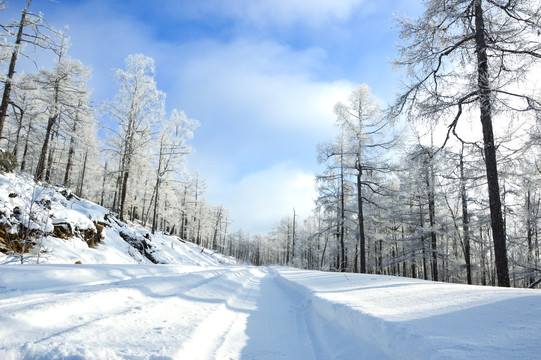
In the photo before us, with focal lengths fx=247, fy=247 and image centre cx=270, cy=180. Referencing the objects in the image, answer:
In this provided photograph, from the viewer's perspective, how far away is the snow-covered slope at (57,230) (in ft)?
23.8

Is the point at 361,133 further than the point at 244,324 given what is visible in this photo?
Yes

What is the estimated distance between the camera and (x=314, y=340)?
303 cm

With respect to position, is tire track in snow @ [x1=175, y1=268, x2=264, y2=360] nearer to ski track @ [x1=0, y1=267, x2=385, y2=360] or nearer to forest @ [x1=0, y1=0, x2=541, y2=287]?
ski track @ [x1=0, y1=267, x2=385, y2=360]

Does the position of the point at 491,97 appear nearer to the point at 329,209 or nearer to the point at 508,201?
the point at 508,201

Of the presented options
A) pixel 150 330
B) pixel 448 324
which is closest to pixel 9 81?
pixel 150 330

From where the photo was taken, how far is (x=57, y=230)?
912 cm

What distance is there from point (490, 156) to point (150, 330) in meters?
8.55

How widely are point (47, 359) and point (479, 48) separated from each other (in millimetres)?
9735

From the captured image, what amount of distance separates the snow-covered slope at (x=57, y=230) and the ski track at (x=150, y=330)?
12.7 ft

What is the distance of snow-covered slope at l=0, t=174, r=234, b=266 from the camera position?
726cm

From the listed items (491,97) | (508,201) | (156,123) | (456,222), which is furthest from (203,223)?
(491,97)

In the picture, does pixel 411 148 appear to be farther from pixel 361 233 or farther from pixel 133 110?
pixel 133 110

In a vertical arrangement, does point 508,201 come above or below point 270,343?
above

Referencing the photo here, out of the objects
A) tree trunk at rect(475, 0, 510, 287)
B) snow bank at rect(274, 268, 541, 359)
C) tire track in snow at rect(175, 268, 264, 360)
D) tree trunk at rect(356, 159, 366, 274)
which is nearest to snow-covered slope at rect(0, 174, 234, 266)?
tire track in snow at rect(175, 268, 264, 360)
